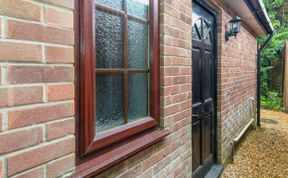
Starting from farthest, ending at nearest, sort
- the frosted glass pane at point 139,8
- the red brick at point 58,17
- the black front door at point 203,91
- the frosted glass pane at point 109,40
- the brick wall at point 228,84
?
the brick wall at point 228,84 → the black front door at point 203,91 → the frosted glass pane at point 139,8 → the frosted glass pane at point 109,40 → the red brick at point 58,17

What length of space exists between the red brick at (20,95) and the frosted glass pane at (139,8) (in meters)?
0.91

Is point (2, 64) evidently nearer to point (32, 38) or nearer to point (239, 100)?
point (32, 38)

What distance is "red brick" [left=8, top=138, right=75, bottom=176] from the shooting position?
0.86 meters

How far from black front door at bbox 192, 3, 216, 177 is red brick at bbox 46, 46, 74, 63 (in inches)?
82.6

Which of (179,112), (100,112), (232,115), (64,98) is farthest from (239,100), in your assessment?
(64,98)

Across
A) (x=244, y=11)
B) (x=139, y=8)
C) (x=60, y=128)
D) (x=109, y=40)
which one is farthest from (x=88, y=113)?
(x=244, y=11)

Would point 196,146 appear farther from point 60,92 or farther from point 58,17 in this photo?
point 58,17

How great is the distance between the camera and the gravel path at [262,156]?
12.4 ft

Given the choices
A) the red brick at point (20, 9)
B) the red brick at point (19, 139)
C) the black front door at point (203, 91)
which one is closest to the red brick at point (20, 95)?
the red brick at point (19, 139)

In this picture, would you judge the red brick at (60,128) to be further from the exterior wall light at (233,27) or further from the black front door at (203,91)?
the exterior wall light at (233,27)

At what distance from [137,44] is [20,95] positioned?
0.99 metres

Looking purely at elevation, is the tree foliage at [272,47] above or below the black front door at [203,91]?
above

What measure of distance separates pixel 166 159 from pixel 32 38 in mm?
1457

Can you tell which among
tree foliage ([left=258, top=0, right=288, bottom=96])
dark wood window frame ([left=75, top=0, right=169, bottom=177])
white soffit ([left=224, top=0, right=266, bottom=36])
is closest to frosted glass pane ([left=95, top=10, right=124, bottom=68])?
dark wood window frame ([left=75, top=0, right=169, bottom=177])
